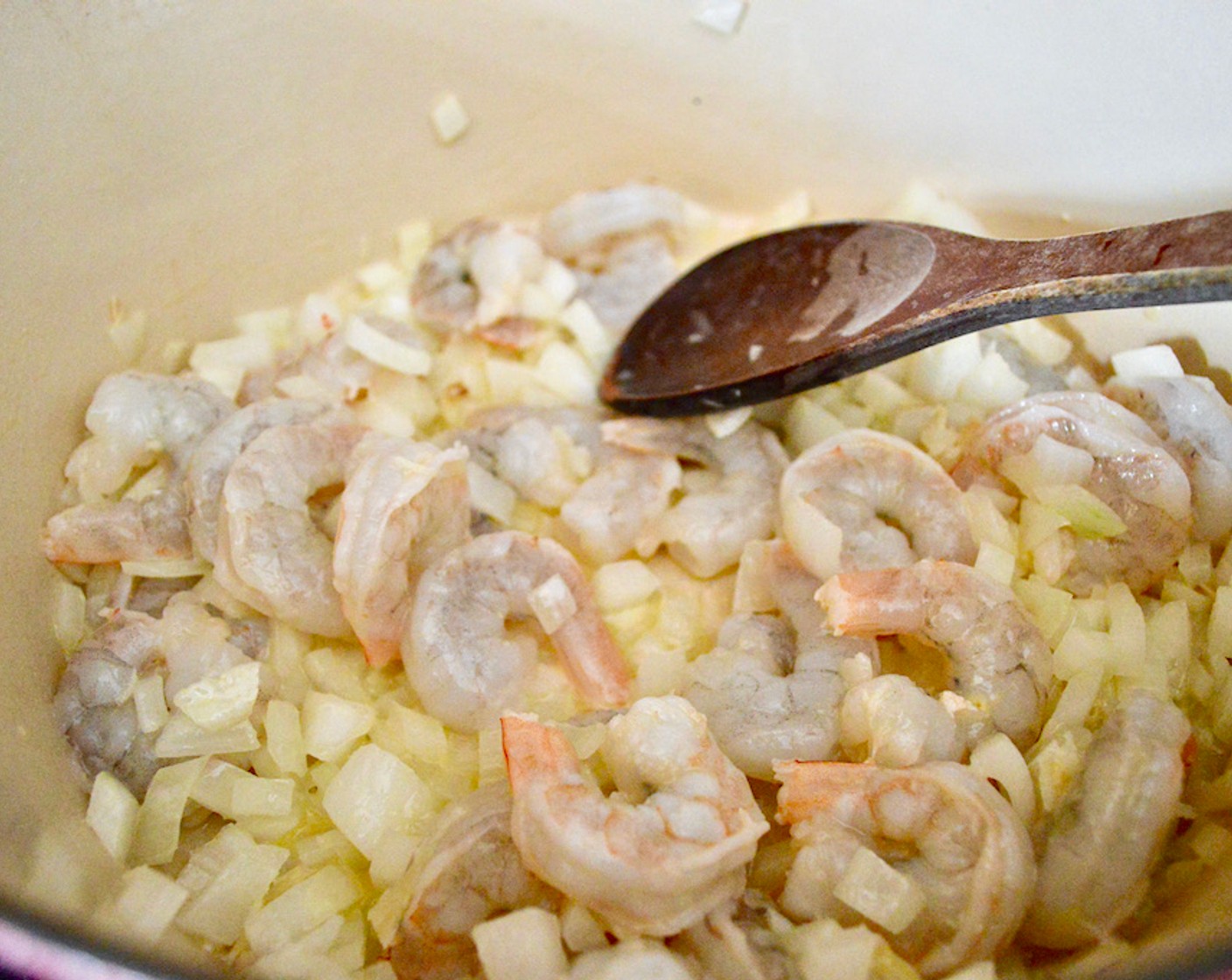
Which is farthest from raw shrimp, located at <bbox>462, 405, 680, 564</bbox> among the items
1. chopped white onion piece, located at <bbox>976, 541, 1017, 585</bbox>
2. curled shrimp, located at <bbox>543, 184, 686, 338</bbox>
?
chopped white onion piece, located at <bbox>976, 541, 1017, 585</bbox>

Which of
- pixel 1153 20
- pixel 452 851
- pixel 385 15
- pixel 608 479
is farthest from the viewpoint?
pixel 385 15

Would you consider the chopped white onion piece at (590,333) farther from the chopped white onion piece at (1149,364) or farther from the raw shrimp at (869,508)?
the chopped white onion piece at (1149,364)

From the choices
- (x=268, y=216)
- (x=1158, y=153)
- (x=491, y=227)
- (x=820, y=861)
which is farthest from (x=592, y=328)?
(x=820, y=861)

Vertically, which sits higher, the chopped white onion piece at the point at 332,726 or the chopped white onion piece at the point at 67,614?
the chopped white onion piece at the point at 67,614

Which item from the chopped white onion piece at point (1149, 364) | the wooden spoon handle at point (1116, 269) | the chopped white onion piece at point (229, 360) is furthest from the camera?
the chopped white onion piece at point (229, 360)

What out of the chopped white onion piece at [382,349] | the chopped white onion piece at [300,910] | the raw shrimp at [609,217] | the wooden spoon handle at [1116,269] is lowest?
the chopped white onion piece at [300,910]

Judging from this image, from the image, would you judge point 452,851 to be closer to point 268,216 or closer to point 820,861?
point 820,861

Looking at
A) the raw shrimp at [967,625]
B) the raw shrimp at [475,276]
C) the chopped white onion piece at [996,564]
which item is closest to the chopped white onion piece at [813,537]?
the raw shrimp at [967,625]
